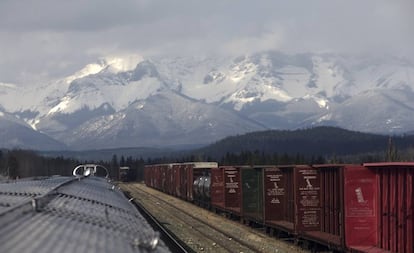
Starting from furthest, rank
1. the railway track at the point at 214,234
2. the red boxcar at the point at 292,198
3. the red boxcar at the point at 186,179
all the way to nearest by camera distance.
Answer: the red boxcar at the point at 186,179, the railway track at the point at 214,234, the red boxcar at the point at 292,198

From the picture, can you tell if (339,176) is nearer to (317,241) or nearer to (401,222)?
(317,241)

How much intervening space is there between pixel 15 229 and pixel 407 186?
36.8ft

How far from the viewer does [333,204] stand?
2367cm

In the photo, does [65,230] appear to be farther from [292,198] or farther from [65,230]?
[292,198]

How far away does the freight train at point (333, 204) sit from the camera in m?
18.4

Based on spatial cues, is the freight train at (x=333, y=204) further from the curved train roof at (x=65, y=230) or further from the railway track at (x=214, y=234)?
the curved train roof at (x=65, y=230)

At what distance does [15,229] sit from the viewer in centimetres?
895

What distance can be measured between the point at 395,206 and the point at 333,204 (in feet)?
17.1

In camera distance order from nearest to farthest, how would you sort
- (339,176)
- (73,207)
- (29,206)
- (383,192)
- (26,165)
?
(29,206) → (73,207) → (383,192) → (339,176) → (26,165)

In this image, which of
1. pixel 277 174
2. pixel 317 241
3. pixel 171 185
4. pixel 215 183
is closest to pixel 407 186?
pixel 317 241

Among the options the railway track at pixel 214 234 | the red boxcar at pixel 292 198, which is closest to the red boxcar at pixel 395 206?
the red boxcar at pixel 292 198

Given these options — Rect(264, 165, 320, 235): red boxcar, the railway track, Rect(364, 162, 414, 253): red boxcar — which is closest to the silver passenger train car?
Rect(364, 162, 414, 253): red boxcar

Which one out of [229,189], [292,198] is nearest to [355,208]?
[292,198]

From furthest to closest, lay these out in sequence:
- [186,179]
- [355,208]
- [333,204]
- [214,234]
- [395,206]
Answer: [186,179] < [214,234] < [333,204] < [355,208] < [395,206]
